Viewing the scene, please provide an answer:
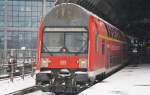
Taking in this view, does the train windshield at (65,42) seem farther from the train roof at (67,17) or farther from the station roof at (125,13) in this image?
the station roof at (125,13)

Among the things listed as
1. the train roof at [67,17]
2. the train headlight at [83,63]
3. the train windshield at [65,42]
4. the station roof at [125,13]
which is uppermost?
the station roof at [125,13]

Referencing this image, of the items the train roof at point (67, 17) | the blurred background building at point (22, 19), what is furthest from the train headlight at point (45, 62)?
the blurred background building at point (22, 19)

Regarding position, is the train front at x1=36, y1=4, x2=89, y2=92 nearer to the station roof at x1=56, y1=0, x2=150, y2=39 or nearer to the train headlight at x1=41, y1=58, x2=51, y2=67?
the train headlight at x1=41, y1=58, x2=51, y2=67

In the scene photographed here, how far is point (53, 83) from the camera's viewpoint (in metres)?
18.2

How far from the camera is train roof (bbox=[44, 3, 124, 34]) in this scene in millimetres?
18953

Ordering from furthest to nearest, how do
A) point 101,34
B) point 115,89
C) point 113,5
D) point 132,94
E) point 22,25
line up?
point 22,25
point 113,5
point 101,34
point 115,89
point 132,94

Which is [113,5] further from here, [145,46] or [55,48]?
[55,48]

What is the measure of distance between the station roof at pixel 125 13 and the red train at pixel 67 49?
1757 centimetres

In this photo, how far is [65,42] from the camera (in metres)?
18.8

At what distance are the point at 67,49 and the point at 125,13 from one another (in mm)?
36965

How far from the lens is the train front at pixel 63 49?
1816cm

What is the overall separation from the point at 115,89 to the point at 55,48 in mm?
3191

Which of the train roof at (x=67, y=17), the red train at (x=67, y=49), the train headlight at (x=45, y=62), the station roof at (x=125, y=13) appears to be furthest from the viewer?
the station roof at (x=125, y=13)

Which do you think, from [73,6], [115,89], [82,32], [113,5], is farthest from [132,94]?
[113,5]
